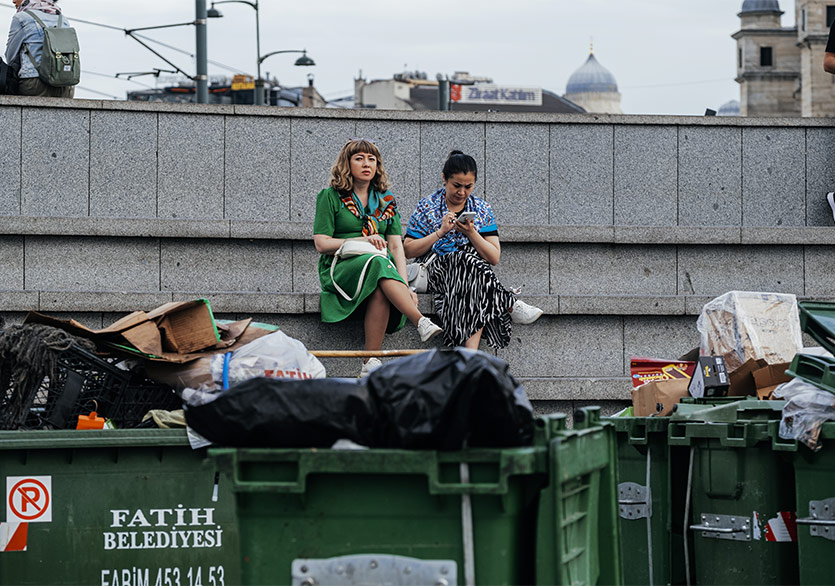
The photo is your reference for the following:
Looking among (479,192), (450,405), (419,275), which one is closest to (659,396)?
(419,275)

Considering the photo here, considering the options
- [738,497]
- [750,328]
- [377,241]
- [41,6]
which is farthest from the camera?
[41,6]

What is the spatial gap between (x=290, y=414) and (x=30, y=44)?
7.79 meters

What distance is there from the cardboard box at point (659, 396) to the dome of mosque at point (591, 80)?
573 ft

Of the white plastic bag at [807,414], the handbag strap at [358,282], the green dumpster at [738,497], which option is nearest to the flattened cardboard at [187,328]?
the green dumpster at [738,497]

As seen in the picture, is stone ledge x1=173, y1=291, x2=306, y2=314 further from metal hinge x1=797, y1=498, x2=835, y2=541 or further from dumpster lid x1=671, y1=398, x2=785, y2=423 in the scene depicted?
metal hinge x1=797, y1=498, x2=835, y2=541

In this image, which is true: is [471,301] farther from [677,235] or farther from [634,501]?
[634,501]

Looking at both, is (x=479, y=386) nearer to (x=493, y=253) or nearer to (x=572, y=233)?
(x=493, y=253)

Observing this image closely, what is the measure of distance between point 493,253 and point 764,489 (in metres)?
4.01

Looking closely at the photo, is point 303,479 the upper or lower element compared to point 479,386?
lower

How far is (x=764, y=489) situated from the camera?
563cm

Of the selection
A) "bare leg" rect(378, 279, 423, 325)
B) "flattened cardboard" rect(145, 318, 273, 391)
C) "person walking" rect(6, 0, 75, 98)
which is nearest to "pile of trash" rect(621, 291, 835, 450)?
"bare leg" rect(378, 279, 423, 325)

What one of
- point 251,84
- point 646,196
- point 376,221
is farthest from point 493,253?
point 251,84

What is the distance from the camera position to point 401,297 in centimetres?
892

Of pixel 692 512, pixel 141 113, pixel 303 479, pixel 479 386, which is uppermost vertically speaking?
pixel 141 113
